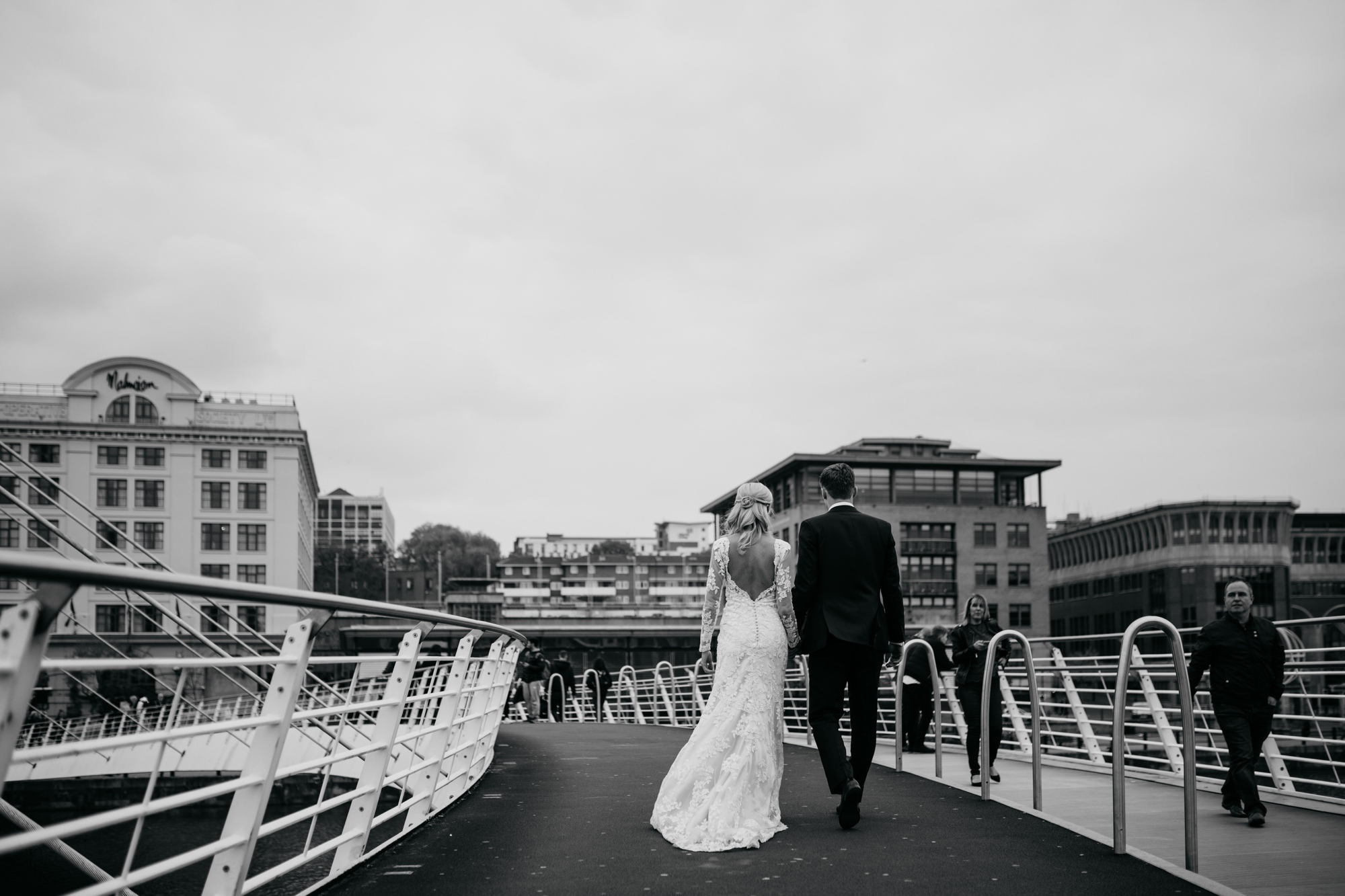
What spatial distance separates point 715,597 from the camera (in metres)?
8.09

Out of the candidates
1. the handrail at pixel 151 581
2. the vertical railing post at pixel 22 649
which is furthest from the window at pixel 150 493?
the vertical railing post at pixel 22 649

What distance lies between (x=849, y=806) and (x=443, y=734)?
8.59 ft

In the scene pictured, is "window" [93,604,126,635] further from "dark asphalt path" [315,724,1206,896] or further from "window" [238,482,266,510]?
"dark asphalt path" [315,724,1206,896]

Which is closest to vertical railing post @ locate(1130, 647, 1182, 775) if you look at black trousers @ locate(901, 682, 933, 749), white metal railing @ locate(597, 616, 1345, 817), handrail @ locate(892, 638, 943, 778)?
white metal railing @ locate(597, 616, 1345, 817)

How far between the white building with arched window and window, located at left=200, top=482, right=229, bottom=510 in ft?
0.22

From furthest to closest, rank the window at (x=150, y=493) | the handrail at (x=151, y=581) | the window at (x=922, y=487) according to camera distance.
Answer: the window at (x=922, y=487)
the window at (x=150, y=493)
the handrail at (x=151, y=581)

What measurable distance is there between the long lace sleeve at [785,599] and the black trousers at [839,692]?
19 cm

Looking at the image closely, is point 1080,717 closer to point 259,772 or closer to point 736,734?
point 736,734

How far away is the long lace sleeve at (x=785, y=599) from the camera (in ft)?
26.0

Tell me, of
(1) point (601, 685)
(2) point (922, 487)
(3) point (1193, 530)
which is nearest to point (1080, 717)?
(1) point (601, 685)

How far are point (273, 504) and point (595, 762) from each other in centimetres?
8594

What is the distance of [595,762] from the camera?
13.3 m

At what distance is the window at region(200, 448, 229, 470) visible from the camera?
93188mm

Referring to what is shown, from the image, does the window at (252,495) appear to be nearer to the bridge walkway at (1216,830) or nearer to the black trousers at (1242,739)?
the bridge walkway at (1216,830)
